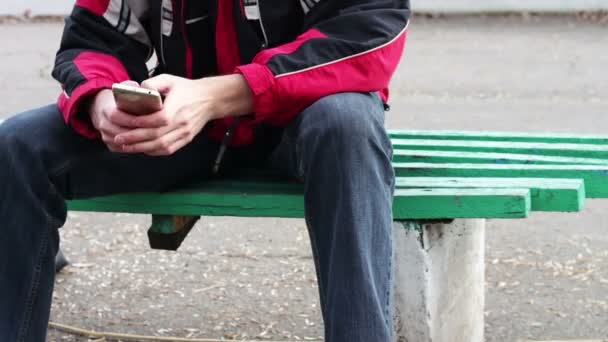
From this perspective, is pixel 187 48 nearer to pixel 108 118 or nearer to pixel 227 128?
pixel 227 128

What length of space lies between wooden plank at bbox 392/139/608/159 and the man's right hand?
888 mm

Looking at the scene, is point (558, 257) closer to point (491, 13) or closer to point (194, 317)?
point (194, 317)

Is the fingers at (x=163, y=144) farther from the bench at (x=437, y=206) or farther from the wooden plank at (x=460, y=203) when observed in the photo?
the wooden plank at (x=460, y=203)

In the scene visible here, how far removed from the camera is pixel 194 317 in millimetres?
3477

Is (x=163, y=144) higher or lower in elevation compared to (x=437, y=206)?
higher

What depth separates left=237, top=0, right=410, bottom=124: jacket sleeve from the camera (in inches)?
94.2

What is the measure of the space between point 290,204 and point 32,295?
60cm

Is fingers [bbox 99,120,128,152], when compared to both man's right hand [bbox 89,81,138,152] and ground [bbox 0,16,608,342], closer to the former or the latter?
man's right hand [bbox 89,81,138,152]

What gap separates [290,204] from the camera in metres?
2.55

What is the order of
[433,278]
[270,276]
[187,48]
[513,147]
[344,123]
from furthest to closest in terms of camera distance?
[270,276]
[513,147]
[187,48]
[433,278]
[344,123]

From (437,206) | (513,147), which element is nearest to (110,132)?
(437,206)

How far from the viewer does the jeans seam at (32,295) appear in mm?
2465

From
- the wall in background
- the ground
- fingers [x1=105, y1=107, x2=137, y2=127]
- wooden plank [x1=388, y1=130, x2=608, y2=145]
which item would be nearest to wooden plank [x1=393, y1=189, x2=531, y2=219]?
fingers [x1=105, y1=107, x2=137, y2=127]

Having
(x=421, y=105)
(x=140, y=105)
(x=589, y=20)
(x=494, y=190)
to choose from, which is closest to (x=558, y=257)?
(x=494, y=190)
